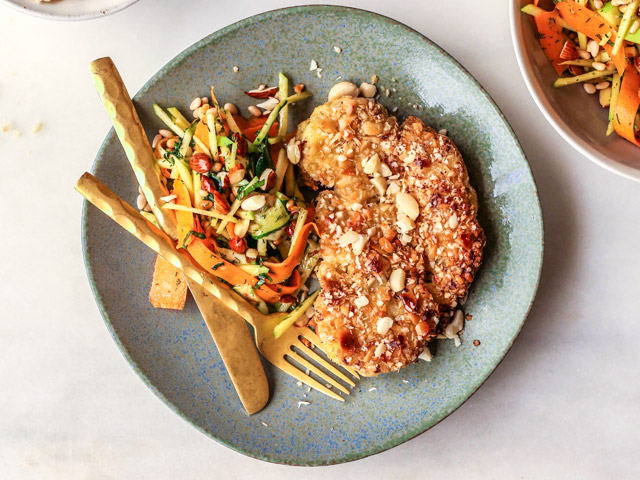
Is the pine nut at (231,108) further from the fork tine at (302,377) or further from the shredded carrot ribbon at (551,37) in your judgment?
the shredded carrot ribbon at (551,37)

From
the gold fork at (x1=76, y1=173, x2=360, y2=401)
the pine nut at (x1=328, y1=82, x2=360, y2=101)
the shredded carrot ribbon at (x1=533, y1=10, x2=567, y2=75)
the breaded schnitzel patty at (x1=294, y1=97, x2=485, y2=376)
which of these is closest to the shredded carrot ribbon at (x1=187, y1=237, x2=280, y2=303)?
the gold fork at (x1=76, y1=173, x2=360, y2=401)

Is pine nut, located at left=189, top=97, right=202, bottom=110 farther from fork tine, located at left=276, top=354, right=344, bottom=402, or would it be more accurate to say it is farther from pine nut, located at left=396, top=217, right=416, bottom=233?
fork tine, located at left=276, top=354, right=344, bottom=402

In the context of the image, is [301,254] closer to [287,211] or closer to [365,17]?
[287,211]

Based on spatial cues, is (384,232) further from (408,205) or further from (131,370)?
(131,370)

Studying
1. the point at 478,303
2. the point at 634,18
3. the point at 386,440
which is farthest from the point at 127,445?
the point at 634,18

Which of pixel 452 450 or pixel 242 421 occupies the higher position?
pixel 242 421

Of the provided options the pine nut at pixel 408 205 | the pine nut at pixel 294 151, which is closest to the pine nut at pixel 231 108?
the pine nut at pixel 294 151
